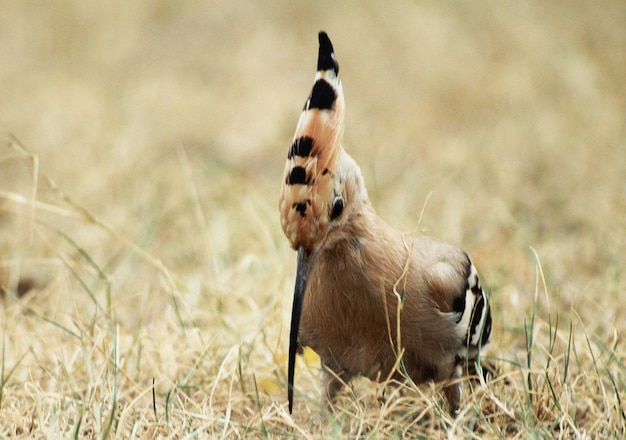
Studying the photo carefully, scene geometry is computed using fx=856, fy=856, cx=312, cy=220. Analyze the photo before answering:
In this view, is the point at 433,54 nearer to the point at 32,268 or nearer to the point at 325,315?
the point at 32,268

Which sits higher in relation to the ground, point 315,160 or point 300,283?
point 315,160

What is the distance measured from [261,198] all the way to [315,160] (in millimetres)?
2359

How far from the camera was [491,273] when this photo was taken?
133 inches

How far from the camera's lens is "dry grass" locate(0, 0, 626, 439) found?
7.69 feet

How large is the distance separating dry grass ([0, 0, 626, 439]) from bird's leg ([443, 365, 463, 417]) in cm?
6

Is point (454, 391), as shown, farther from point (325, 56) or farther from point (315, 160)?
point (325, 56)

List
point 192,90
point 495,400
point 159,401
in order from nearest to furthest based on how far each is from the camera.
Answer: point 495,400, point 159,401, point 192,90

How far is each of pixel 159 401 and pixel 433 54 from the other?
15.2 ft

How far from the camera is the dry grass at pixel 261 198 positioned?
2.34 m

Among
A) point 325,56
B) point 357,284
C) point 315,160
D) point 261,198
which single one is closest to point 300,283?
point 357,284

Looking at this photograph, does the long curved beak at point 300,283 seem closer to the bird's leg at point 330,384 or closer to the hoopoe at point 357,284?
the hoopoe at point 357,284

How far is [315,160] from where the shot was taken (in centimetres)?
198

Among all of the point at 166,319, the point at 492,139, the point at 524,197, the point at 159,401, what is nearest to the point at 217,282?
the point at 166,319

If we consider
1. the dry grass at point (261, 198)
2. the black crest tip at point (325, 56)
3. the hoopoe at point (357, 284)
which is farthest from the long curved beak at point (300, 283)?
the black crest tip at point (325, 56)
